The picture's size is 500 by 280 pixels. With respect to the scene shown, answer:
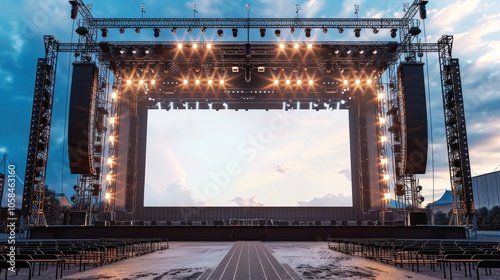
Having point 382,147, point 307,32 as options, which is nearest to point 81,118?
point 307,32

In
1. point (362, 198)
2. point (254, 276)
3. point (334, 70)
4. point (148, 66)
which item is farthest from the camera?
point (362, 198)

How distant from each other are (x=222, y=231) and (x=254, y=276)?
50.2 ft

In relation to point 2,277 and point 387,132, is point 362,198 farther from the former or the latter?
point 2,277

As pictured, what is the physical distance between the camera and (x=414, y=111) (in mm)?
22094

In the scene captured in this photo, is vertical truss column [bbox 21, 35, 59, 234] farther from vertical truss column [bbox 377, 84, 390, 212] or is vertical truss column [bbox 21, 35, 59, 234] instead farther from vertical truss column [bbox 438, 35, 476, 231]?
vertical truss column [bbox 438, 35, 476, 231]

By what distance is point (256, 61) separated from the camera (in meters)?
24.8

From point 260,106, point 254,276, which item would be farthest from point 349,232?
point 254,276

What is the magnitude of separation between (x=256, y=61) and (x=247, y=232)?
34.4 feet

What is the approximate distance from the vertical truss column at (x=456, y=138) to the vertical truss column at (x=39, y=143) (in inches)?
918

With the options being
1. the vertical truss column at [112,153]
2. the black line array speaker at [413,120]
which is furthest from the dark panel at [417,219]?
the vertical truss column at [112,153]

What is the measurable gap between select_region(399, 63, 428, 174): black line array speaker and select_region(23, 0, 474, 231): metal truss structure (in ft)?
4.13

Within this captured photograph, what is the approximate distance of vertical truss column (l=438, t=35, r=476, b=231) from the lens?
72.5 ft

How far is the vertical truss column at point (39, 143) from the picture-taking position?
22.0 m

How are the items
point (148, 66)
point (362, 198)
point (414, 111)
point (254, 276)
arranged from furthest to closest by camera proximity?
point (362, 198) < point (148, 66) < point (414, 111) < point (254, 276)
